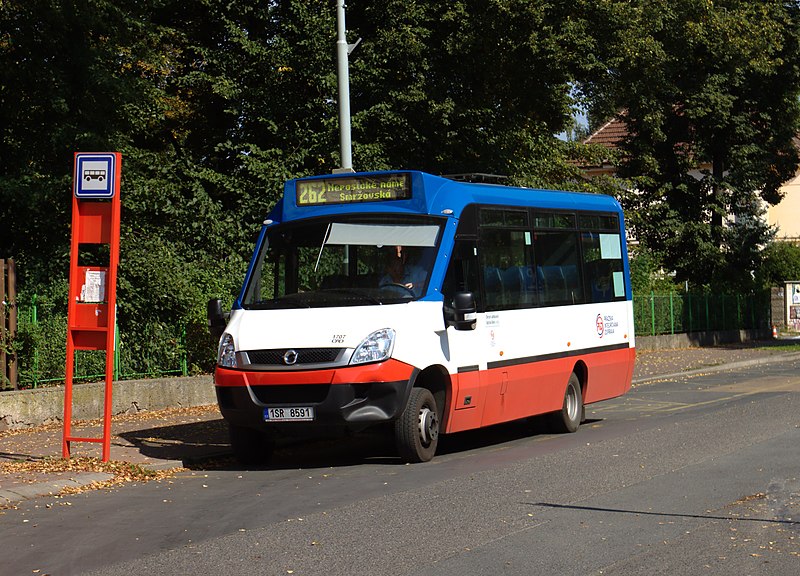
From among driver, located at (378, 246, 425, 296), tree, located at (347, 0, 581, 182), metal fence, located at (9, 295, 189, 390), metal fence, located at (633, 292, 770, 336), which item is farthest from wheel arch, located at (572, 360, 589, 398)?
metal fence, located at (633, 292, 770, 336)

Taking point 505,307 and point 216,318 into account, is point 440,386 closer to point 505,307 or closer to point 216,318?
point 505,307

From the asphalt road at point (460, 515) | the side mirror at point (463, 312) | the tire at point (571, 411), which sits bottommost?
the asphalt road at point (460, 515)

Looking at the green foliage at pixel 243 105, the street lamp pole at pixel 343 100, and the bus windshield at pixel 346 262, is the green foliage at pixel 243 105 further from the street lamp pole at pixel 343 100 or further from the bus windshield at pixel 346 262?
the bus windshield at pixel 346 262

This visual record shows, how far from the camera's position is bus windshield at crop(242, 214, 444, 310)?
40.8ft

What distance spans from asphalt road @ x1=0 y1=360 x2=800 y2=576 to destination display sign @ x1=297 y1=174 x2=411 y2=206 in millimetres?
2701

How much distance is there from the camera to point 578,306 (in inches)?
615

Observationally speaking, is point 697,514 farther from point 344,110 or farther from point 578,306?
point 344,110

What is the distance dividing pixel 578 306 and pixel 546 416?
1.44 metres

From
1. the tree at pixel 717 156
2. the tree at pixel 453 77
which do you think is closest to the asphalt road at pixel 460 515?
the tree at pixel 453 77

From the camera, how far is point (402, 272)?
1255 cm

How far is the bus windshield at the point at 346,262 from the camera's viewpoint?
12.4 m

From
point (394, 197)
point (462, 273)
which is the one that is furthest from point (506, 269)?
point (394, 197)

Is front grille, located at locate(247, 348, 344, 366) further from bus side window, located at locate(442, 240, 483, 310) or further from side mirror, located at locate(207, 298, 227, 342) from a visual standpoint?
bus side window, located at locate(442, 240, 483, 310)

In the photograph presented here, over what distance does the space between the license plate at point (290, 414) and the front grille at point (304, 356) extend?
0.42m
